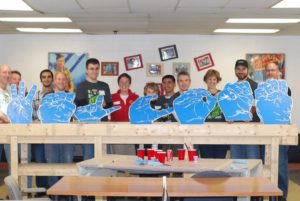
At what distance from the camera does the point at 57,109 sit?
15.1 ft

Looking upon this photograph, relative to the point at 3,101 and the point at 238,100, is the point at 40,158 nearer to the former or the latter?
the point at 3,101

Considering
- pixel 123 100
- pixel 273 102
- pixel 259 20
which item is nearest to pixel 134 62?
pixel 259 20

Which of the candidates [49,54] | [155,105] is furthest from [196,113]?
[49,54]

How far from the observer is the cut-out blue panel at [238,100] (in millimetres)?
4492

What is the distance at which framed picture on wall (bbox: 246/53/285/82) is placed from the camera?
28.7 ft

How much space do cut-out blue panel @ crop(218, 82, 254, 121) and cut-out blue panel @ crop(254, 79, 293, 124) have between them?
11 cm

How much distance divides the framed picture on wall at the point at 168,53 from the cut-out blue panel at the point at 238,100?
4.38 meters

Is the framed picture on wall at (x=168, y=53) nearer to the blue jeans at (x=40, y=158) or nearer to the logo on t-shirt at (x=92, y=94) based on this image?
the logo on t-shirt at (x=92, y=94)

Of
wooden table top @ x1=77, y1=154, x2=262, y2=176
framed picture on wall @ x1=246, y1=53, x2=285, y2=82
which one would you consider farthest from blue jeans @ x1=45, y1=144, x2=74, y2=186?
framed picture on wall @ x1=246, y1=53, x2=285, y2=82

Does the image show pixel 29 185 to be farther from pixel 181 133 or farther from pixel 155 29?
pixel 155 29

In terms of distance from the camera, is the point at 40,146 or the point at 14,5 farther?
the point at 14,5

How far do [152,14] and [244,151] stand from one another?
107 inches

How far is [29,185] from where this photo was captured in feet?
17.1

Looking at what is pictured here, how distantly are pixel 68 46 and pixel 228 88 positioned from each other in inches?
201
